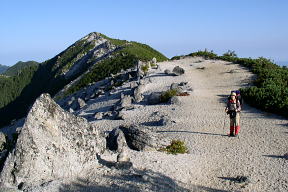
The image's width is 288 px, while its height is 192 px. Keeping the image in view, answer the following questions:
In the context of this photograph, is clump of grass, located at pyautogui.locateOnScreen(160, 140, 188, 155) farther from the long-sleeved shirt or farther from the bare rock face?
the bare rock face

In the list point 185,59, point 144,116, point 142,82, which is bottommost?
point 144,116

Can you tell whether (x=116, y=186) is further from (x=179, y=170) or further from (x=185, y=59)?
(x=185, y=59)

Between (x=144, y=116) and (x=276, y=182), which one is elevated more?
(x=144, y=116)

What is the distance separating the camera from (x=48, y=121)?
14.2 meters

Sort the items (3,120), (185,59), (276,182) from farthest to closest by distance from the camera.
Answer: (3,120)
(185,59)
(276,182)

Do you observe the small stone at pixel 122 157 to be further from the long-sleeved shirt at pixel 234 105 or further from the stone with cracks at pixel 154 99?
the stone with cracks at pixel 154 99

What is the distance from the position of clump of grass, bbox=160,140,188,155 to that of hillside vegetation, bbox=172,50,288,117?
8.27 metres

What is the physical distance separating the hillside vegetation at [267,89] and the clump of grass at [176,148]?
8.27 m

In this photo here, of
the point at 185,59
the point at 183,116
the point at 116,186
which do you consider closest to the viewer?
the point at 116,186

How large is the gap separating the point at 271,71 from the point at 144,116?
1402cm

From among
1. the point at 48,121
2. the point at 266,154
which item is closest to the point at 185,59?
the point at 266,154

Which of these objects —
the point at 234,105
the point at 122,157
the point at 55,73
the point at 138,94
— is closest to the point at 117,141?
the point at 122,157

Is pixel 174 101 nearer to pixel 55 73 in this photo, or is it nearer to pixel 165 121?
pixel 165 121

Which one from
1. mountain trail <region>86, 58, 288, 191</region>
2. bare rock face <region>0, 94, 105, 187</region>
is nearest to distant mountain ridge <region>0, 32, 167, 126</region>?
mountain trail <region>86, 58, 288, 191</region>
